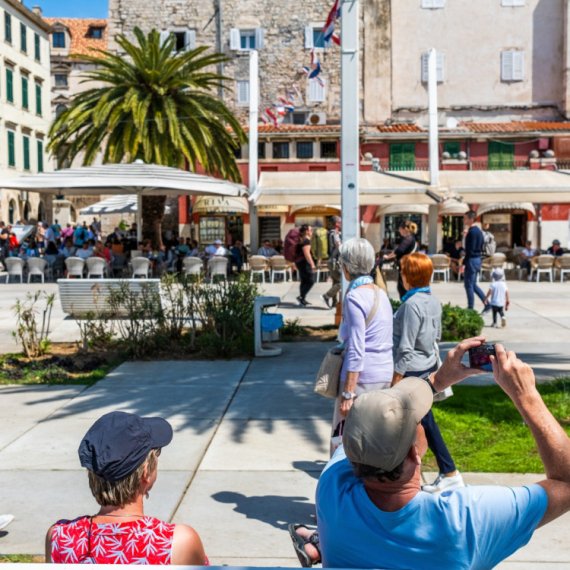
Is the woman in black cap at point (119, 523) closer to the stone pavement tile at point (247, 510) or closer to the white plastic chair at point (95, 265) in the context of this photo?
the stone pavement tile at point (247, 510)

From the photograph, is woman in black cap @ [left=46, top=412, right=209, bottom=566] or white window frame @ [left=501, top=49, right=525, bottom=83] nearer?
woman in black cap @ [left=46, top=412, right=209, bottom=566]

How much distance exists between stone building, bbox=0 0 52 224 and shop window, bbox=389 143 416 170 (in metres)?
18.6

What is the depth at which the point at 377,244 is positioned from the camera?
38219 mm

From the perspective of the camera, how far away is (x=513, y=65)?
41.5 meters

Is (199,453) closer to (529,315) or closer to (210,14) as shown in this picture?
(529,315)

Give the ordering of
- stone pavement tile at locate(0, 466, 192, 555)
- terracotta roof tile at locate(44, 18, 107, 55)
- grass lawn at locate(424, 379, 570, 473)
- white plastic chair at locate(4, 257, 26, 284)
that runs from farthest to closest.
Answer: terracotta roof tile at locate(44, 18, 107, 55) → white plastic chair at locate(4, 257, 26, 284) → grass lawn at locate(424, 379, 570, 473) → stone pavement tile at locate(0, 466, 192, 555)

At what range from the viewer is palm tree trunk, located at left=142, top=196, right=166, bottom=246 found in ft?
76.5

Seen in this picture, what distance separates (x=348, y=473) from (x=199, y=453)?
340 cm

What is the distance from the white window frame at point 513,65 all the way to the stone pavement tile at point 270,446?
39558mm

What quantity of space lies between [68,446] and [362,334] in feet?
8.73

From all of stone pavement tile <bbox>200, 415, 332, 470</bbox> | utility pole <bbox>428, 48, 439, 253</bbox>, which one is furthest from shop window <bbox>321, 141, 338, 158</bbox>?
stone pavement tile <bbox>200, 415, 332, 470</bbox>

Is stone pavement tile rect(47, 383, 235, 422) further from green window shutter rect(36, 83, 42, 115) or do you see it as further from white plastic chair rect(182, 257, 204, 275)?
green window shutter rect(36, 83, 42, 115)

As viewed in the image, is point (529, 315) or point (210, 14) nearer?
point (529, 315)

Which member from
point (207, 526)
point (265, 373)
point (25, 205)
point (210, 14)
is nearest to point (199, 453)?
point (207, 526)
